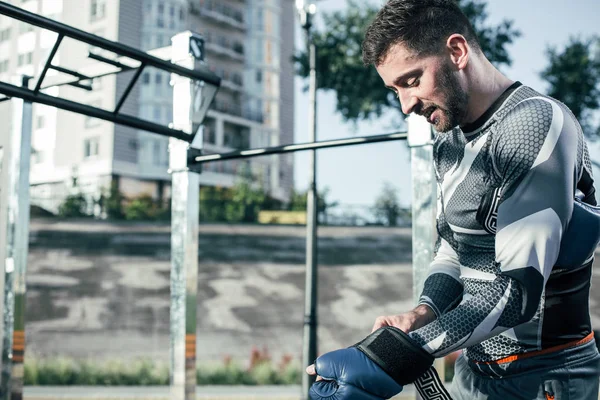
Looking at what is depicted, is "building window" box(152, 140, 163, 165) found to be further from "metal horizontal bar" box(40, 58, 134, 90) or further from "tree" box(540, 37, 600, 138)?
"metal horizontal bar" box(40, 58, 134, 90)

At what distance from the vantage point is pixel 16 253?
344 centimetres

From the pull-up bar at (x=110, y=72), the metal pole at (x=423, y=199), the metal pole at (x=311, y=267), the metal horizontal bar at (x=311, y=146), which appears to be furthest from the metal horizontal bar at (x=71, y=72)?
the metal pole at (x=311, y=267)

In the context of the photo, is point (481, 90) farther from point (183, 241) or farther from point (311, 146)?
point (183, 241)

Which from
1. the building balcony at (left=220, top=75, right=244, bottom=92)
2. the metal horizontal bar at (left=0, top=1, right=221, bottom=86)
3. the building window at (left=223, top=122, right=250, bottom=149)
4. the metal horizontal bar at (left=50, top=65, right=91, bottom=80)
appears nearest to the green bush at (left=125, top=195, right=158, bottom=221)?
the building window at (left=223, top=122, right=250, bottom=149)

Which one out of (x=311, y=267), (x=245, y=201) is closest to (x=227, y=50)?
(x=245, y=201)

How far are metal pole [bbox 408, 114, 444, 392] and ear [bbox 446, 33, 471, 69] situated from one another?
113 cm

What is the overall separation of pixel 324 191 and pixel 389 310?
12821mm

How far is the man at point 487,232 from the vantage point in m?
1.61

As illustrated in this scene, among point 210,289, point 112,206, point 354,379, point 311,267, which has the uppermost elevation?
point 112,206

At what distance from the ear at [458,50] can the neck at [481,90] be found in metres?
0.05

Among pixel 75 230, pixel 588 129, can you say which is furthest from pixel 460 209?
pixel 588 129

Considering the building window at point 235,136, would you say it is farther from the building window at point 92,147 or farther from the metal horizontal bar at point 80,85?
the metal horizontal bar at point 80,85

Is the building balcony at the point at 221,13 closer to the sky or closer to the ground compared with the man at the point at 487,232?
closer to the sky

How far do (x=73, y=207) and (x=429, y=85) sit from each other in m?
24.6
